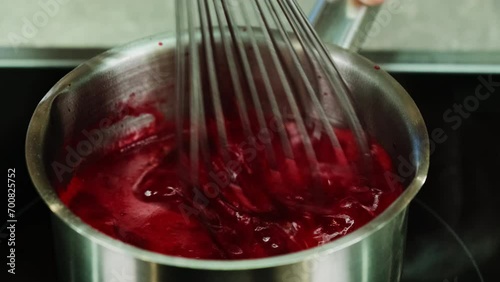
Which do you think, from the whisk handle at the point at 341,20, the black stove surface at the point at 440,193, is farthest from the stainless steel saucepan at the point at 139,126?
the black stove surface at the point at 440,193

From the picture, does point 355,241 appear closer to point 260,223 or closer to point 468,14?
point 260,223

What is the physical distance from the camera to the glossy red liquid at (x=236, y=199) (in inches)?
23.5

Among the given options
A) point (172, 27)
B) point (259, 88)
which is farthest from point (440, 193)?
point (172, 27)

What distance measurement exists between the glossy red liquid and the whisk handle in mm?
92

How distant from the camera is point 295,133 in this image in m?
0.72

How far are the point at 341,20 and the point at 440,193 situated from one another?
219mm

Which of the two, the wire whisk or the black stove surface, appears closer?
the wire whisk

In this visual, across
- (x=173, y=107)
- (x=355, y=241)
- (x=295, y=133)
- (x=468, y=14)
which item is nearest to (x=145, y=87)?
(x=173, y=107)

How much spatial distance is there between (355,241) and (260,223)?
14 centimetres

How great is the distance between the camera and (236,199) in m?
0.64

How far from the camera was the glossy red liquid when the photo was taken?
23.5 inches

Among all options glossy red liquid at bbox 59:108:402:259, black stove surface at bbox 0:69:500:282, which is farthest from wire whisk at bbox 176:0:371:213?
black stove surface at bbox 0:69:500:282

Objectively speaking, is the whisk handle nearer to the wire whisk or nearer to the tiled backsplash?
the wire whisk

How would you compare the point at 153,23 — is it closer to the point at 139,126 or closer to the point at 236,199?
the point at 139,126
